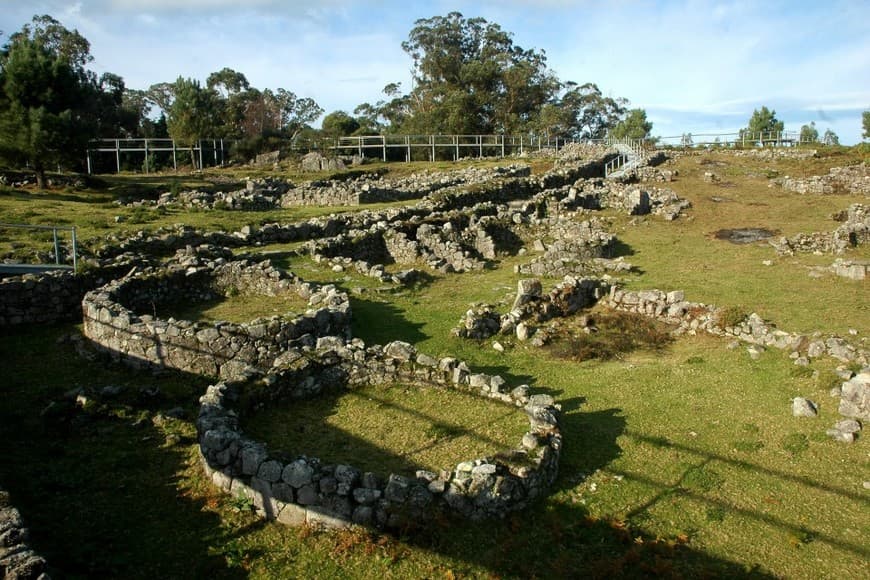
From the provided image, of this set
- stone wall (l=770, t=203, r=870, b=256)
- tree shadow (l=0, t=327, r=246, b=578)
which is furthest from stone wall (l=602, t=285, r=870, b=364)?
tree shadow (l=0, t=327, r=246, b=578)

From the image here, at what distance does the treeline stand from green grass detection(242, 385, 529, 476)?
30.5 metres

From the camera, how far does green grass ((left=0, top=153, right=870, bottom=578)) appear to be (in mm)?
7859

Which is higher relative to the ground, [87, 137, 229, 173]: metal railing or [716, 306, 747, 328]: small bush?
[87, 137, 229, 173]: metal railing

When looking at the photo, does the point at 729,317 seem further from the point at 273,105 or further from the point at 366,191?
the point at 273,105

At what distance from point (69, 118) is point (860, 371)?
3768 cm

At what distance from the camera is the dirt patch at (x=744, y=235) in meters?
27.0

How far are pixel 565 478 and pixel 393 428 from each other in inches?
117

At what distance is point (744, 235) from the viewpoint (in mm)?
27953

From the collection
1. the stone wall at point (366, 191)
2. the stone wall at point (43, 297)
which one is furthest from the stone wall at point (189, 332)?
the stone wall at point (366, 191)

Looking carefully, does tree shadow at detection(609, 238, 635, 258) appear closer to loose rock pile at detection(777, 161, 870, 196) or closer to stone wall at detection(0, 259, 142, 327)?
stone wall at detection(0, 259, 142, 327)

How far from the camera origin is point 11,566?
6527mm

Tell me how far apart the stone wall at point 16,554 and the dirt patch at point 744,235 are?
26.0 meters

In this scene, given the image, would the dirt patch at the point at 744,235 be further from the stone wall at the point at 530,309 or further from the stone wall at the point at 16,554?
the stone wall at the point at 16,554

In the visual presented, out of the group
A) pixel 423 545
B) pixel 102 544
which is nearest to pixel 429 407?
pixel 423 545
